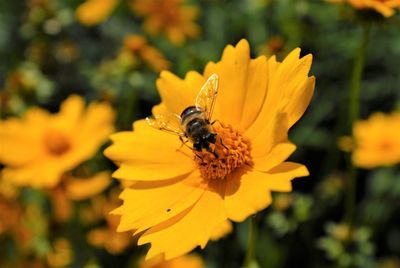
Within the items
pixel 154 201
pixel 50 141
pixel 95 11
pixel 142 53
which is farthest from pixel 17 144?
pixel 154 201

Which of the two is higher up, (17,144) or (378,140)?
A: (17,144)

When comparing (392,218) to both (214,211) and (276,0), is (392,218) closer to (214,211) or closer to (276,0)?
(276,0)

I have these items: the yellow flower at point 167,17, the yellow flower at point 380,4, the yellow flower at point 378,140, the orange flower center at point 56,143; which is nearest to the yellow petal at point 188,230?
the yellow flower at point 380,4

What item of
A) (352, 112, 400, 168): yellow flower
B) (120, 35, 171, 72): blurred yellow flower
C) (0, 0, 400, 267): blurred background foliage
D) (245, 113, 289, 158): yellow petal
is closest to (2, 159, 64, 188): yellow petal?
(0, 0, 400, 267): blurred background foliage

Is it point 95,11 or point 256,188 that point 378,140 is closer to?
point 95,11

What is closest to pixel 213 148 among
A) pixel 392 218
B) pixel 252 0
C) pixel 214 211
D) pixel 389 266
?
pixel 214 211

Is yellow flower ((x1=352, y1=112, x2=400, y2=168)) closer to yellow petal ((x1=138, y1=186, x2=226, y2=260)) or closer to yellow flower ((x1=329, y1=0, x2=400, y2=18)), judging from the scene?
yellow flower ((x1=329, y1=0, x2=400, y2=18))
